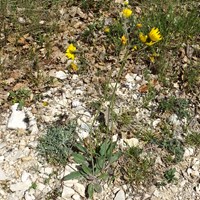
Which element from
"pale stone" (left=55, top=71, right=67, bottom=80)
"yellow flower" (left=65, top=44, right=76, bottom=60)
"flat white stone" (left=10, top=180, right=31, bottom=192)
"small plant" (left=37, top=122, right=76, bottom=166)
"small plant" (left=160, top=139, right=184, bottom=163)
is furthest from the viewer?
"pale stone" (left=55, top=71, right=67, bottom=80)

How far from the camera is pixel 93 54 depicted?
4.66 meters

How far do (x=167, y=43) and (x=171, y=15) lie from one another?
375 mm

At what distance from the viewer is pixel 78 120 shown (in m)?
4.03

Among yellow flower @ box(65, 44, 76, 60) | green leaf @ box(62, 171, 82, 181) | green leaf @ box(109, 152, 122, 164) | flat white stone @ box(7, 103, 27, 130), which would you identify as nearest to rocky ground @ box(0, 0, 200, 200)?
flat white stone @ box(7, 103, 27, 130)

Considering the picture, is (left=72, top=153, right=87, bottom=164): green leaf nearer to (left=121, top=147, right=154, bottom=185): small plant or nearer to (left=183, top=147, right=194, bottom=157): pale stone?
(left=121, top=147, right=154, bottom=185): small plant

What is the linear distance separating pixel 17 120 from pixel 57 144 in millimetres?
564

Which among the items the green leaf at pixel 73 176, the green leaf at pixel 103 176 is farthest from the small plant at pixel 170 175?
the green leaf at pixel 73 176

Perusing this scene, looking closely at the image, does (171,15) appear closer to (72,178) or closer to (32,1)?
(32,1)

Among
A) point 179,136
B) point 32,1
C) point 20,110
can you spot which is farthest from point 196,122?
point 32,1

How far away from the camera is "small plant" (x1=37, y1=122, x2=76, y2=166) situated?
3693 millimetres

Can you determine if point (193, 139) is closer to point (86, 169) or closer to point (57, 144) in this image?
point (86, 169)

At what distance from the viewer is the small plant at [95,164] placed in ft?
11.6

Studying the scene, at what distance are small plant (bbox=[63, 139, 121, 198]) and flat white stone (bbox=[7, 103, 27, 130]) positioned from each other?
0.67 m

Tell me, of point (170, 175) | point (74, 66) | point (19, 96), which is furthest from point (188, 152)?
point (19, 96)
